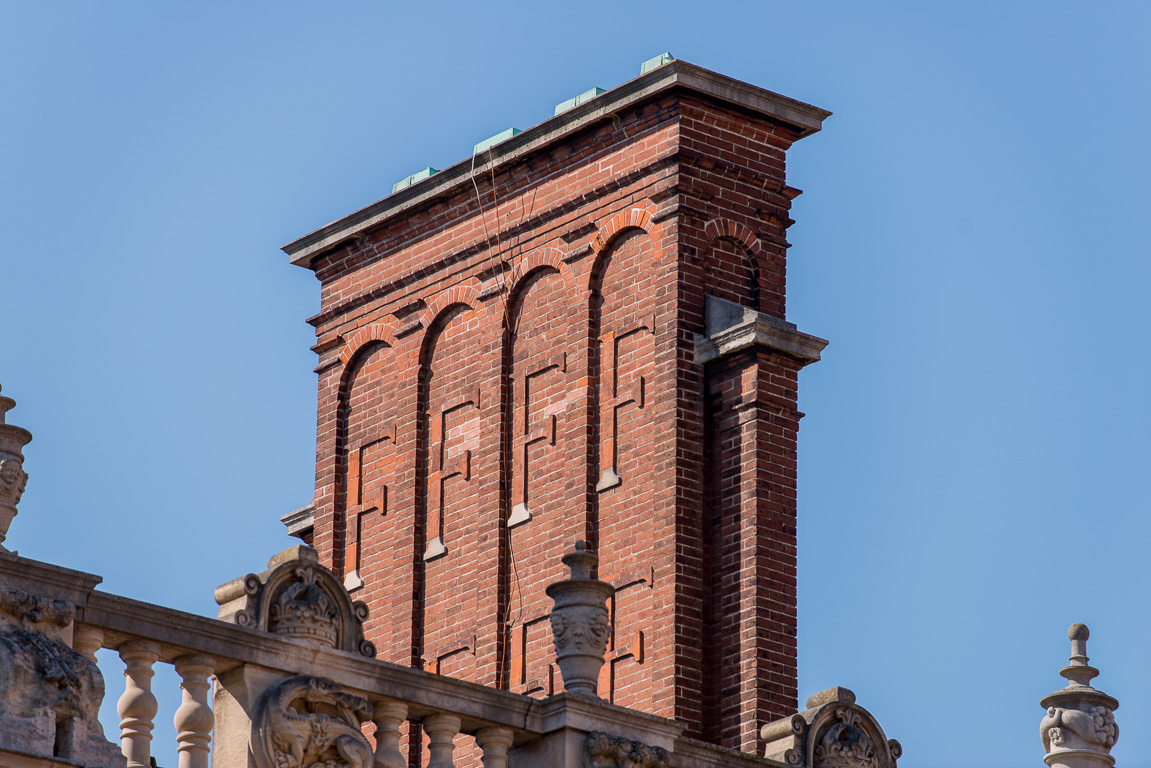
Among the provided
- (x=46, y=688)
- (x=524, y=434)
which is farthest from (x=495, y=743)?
(x=524, y=434)

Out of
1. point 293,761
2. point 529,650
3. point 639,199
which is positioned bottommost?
point 293,761

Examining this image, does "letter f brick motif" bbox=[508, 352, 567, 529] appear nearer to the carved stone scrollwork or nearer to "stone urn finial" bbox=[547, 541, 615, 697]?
the carved stone scrollwork

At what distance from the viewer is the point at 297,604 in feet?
49.1

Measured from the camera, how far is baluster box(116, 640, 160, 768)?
14156 mm

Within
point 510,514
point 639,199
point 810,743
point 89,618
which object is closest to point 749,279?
point 639,199

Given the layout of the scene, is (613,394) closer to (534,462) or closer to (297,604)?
(534,462)

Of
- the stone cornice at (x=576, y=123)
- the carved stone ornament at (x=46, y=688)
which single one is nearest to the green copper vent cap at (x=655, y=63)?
the stone cornice at (x=576, y=123)

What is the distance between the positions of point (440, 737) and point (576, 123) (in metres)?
9.72

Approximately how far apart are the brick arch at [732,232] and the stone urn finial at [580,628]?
300 inches

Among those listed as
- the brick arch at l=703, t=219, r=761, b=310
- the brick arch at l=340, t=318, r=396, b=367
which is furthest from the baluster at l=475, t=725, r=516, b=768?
the brick arch at l=340, t=318, r=396, b=367

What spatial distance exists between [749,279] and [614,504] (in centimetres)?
233

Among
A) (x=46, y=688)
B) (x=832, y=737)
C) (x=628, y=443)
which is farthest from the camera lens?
(x=628, y=443)

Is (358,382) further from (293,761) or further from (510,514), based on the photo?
(293,761)

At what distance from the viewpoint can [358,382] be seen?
25891mm
